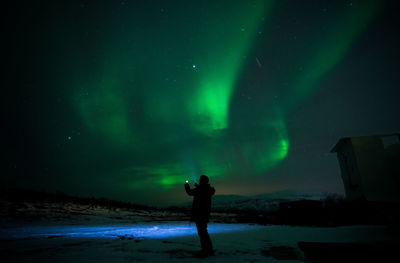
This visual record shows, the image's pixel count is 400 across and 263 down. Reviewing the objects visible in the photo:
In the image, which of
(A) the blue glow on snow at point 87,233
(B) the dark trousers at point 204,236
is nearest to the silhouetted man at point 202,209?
(B) the dark trousers at point 204,236

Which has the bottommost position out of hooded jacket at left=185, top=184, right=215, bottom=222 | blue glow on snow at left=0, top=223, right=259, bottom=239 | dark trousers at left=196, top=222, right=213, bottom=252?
blue glow on snow at left=0, top=223, right=259, bottom=239

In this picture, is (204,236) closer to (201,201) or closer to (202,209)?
(202,209)

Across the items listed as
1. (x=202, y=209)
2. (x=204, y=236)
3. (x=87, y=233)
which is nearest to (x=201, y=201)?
(x=202, y=209)

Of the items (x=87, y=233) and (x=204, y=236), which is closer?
(x=204, y=236)

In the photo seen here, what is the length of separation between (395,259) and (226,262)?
4062 millimetres

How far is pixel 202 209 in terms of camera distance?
560 cm

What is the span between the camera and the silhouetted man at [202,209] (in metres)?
5.51

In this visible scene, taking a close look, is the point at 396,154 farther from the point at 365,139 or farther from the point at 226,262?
the point at 226,262

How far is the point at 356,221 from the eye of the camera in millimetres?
16188

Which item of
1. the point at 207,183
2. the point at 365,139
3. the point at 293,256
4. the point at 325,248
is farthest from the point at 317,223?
the point at 207,183

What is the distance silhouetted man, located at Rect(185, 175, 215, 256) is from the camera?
18.1ft

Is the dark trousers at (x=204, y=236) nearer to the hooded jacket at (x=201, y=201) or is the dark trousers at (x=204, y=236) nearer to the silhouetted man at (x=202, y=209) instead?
the silhouetted man at (x=202, y=209)

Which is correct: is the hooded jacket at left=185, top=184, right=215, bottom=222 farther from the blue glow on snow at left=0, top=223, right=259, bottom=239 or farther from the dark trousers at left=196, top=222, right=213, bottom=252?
the blue glow on snow at left=0, top=223, right=259, bottom=239

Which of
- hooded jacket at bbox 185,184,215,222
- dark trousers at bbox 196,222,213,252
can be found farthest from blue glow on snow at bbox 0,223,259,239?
hooded jacket at bbox 185,184,215,222
